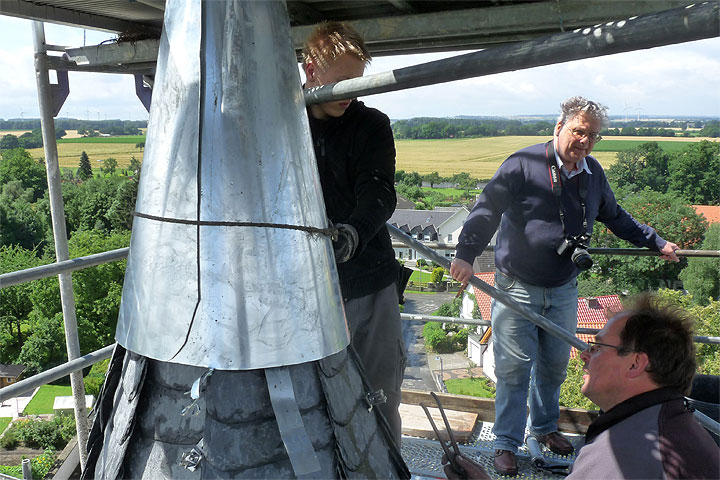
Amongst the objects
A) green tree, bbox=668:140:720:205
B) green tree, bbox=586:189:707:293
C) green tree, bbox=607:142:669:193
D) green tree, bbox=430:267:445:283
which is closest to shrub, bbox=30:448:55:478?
green tree, bbox=586:189:707:293

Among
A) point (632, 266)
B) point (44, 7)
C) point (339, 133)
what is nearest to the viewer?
point (339, 133)

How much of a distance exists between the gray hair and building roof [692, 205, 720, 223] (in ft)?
123

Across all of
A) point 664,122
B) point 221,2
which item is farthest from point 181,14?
point 664,122

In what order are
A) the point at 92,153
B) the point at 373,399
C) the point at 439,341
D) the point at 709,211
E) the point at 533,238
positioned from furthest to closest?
the point at 92,153
the point at 439,341
the point at 709,211
the point at 533,238
the point at 373,399

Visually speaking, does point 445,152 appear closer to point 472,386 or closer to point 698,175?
point 698,175

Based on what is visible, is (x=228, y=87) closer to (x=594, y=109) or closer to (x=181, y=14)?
(x=181, y=14)

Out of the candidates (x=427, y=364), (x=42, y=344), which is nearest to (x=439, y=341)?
(x=427, y=364)

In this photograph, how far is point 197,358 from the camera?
1.35 meters

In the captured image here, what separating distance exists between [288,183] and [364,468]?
2.39 feet

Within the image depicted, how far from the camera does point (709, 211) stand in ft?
128

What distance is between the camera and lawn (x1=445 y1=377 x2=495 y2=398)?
32.4 m

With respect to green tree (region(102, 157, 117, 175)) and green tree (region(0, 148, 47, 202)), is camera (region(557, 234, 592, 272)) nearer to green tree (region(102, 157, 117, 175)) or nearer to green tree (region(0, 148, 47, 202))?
green tree (region(0, 148, 47, 202))

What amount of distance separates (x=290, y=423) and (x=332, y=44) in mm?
1253

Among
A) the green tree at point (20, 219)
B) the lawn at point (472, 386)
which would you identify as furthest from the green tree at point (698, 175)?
the green tree at point (20, 219)
